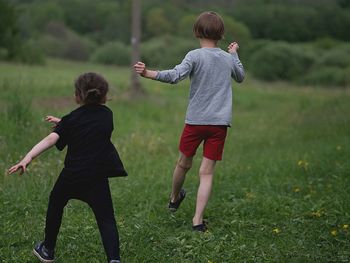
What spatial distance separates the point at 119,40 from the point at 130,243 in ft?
Answer: 122

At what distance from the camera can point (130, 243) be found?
14.2ft

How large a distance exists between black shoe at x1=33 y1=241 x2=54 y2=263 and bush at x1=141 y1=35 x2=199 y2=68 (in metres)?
21.1

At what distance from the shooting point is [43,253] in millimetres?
3908

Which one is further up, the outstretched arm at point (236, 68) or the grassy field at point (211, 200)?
the outstretched arm at point (236, 68)

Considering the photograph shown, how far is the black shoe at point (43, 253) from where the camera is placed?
12.8 ft

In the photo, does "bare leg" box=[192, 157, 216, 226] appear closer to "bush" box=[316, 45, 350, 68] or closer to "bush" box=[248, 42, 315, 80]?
"bush" box=[248, 42, 315, 80]

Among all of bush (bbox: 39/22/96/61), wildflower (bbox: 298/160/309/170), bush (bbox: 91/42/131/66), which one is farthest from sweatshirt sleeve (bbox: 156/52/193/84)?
bush (bbox: 39/22/96/61)

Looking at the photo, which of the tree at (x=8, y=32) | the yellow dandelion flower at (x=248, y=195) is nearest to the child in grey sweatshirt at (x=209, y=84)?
the yellow dandelion flower at (x=248, y=195)

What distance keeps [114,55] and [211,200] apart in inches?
1148

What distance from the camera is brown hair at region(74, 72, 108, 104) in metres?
3.64

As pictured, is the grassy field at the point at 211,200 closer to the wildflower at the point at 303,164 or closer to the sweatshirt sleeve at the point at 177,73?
the wildflower at the point at 303,164

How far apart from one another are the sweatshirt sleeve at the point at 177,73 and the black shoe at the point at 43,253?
4.72 ft

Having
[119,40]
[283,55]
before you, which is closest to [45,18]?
[119,40]

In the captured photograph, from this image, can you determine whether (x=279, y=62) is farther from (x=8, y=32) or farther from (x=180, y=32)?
(x=8, y=32)
